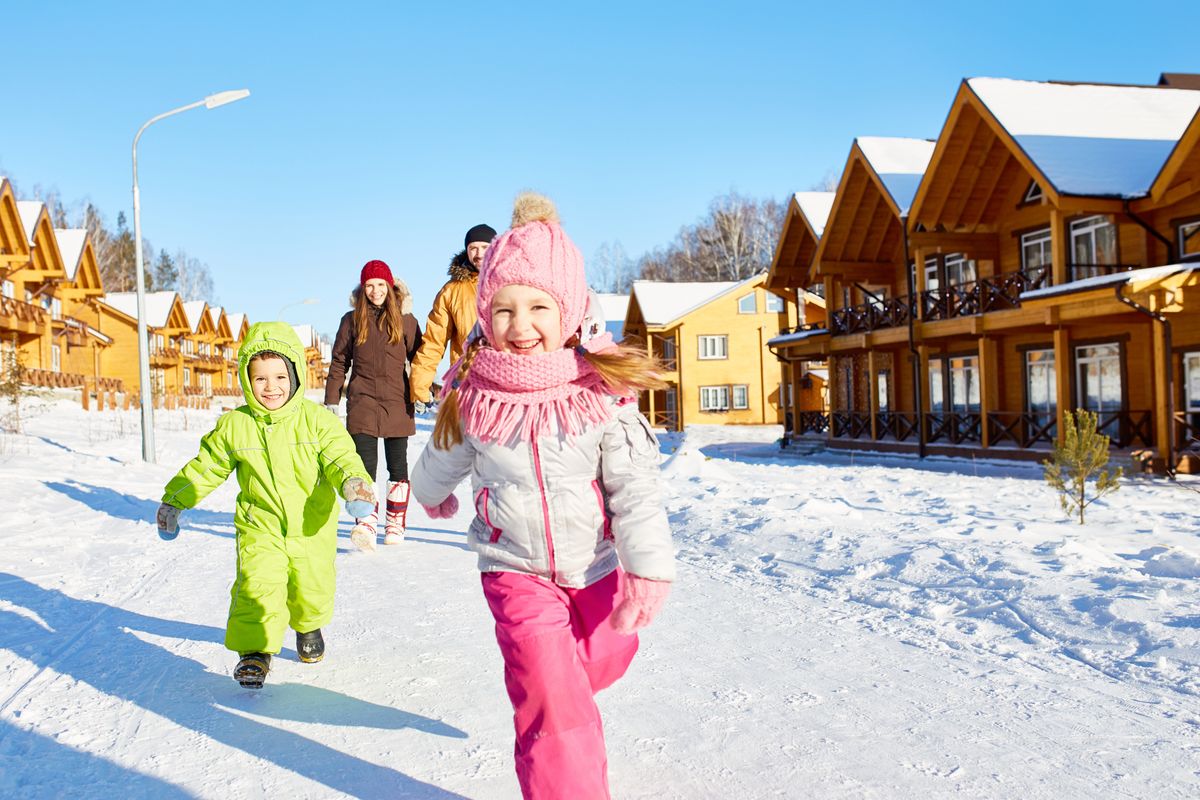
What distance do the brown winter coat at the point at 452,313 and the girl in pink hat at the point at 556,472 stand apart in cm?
321

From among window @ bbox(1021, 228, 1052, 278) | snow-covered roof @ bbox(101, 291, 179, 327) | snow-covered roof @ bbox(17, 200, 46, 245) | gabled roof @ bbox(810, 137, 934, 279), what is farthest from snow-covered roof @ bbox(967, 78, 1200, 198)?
snow-covered roof @ bbox(101, 291, 179, 327)

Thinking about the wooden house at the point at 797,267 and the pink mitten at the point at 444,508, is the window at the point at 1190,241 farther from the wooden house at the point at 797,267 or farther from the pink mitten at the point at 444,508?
the pink mitten at the point at 444,508

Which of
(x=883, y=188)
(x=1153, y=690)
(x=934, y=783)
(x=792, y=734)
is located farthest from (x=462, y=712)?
(x=883, y=188)

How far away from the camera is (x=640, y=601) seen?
235cm

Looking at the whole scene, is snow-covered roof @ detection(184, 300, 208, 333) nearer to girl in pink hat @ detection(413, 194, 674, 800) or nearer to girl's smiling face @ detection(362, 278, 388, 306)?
girl's smiling face @ detection(362, 278, 388, 306)

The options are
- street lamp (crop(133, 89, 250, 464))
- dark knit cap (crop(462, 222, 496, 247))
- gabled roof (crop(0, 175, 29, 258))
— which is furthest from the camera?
gabled roof (crop(0, 175, 29, 258))

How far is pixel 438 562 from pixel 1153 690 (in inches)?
173

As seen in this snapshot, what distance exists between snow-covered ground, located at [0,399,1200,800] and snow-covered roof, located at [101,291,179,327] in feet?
174

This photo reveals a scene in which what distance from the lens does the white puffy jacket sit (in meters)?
2.45

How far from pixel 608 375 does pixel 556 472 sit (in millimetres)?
297

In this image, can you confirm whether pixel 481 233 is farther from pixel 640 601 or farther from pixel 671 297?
pixel 671 297

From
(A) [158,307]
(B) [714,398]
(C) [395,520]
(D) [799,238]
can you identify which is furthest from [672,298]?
(A) [158,307]

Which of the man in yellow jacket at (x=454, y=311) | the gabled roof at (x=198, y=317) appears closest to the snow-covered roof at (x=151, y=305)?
the gabled roof at (x=198, y=317)

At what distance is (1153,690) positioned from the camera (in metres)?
3.52
